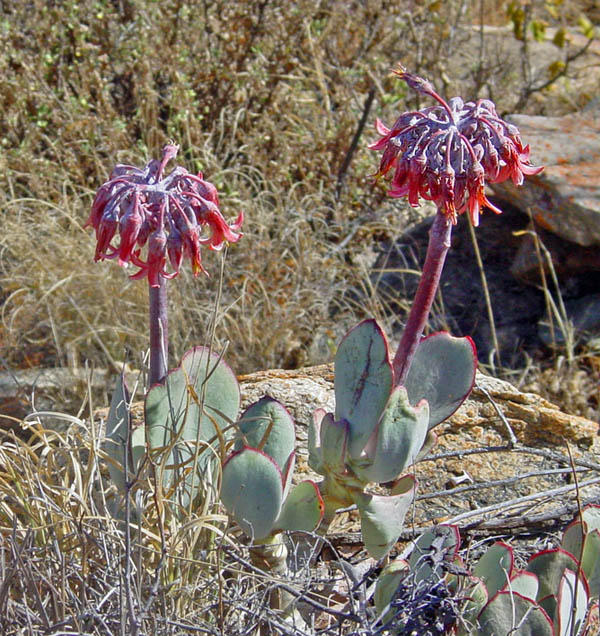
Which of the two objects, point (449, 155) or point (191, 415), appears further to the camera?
point (191, 415)

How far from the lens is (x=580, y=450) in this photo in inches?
99.0

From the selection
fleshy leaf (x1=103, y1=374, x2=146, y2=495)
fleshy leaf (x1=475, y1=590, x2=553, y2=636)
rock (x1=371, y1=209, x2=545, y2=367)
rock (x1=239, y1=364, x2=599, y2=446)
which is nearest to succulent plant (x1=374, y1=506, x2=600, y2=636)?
fleshy leaf (x1=475, y1=590, x2=553, y2=636)

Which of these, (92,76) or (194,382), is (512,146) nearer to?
(194,382)

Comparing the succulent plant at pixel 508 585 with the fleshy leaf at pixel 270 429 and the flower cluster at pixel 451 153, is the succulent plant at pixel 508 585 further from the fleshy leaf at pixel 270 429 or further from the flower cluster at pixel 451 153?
the flower cluster at pixel 451 153

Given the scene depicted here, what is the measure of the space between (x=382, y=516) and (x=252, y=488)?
29cm

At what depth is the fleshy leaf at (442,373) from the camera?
175 centimetres

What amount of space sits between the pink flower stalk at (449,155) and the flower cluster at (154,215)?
38cm

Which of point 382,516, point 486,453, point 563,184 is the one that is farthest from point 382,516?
point 563,184

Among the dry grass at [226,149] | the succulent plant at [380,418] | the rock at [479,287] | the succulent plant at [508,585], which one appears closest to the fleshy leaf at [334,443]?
the succulent plant at [380,418]

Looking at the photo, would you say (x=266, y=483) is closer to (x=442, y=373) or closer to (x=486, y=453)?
(x=442, y=373)

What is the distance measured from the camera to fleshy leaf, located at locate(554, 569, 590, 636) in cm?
163

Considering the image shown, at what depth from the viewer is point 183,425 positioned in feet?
5.52

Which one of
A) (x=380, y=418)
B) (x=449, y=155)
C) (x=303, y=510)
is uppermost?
(x=449, y=155)

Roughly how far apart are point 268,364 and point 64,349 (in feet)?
3.05
